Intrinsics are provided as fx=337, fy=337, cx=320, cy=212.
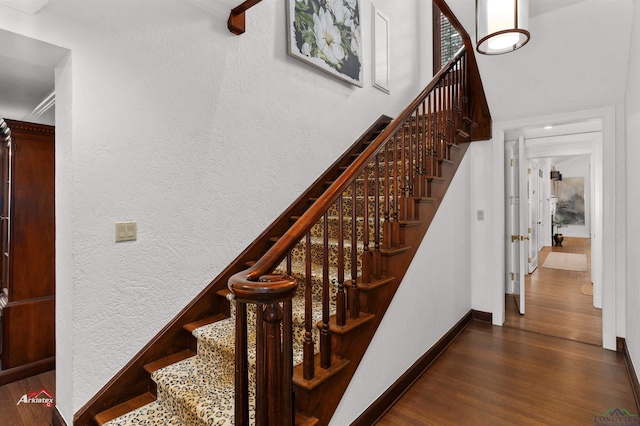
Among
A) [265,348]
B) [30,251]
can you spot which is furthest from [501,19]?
[30,251]

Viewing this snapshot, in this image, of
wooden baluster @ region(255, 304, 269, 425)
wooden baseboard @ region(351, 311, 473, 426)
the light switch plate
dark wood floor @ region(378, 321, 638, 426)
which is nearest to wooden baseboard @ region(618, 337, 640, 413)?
dark wood floor @ region(378, 321, 638, 426)

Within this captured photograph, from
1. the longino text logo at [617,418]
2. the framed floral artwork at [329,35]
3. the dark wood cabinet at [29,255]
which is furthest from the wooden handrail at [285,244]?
the dark wood cabinet at [29,255]

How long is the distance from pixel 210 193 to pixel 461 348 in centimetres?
255

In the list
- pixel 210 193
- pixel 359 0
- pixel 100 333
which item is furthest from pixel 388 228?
pixel 359 0

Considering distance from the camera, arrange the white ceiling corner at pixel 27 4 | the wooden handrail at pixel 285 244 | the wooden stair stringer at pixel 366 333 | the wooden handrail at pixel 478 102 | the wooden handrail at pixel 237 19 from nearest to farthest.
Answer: the wooden handrail at pixel 285 244 < the white ceiling corner at pixel 27 4 < the wooden stair stringer at pixel 366 333 < the wooden handrail at pixel 237 19 < the wooden handrail at pixel 478 102

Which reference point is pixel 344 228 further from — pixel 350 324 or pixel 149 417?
pixel 149 417

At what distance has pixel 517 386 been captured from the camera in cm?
239

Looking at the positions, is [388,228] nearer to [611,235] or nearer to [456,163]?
[456,163]

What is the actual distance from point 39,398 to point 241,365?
210 centimetres

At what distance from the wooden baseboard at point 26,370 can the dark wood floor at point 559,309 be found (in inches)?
168

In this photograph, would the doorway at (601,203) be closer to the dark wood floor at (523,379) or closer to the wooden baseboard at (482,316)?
the wooden baseboard at (482,316)

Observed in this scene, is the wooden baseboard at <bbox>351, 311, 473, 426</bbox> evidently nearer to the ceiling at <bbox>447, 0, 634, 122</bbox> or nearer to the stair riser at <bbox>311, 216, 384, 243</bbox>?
the stair riser at <bbox>311, 216, 384, 243</bbox>

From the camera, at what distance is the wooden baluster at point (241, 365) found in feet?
3.86

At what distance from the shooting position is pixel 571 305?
423 cm
